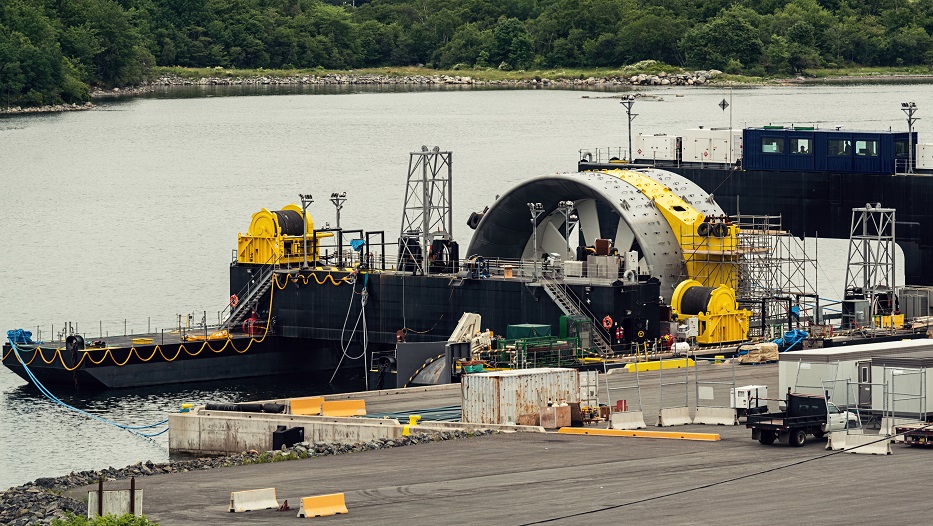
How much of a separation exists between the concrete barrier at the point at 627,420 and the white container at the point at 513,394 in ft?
9.00

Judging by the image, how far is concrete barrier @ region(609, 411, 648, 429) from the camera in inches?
2138

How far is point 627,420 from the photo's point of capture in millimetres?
54344

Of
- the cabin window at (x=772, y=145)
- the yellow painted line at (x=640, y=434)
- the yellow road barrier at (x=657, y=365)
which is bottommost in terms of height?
the yellow painted line at (x=640, y=434)

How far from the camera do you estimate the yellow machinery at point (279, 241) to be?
86.9m

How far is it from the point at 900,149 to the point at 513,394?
140ft

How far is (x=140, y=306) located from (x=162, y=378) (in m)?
22.0

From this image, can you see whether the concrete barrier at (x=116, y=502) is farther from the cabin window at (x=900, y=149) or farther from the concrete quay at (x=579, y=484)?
the cabin window at (x=900, y=149)

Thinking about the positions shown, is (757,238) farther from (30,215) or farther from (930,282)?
(30,215)

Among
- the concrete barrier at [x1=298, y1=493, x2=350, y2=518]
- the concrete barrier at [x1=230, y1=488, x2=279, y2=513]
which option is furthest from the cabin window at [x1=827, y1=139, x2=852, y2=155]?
the concrete barrier at [x1=298, y1=493, x2=350, y2=518]

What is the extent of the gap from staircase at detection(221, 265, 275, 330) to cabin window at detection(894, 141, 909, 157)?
3087 cm

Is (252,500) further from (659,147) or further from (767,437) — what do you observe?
(659,147)

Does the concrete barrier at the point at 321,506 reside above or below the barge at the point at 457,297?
below

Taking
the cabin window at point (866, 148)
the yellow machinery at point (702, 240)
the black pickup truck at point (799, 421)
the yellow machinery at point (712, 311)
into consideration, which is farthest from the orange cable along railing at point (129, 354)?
the black pickup truck at point (799, 421)

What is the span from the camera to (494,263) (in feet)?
268
